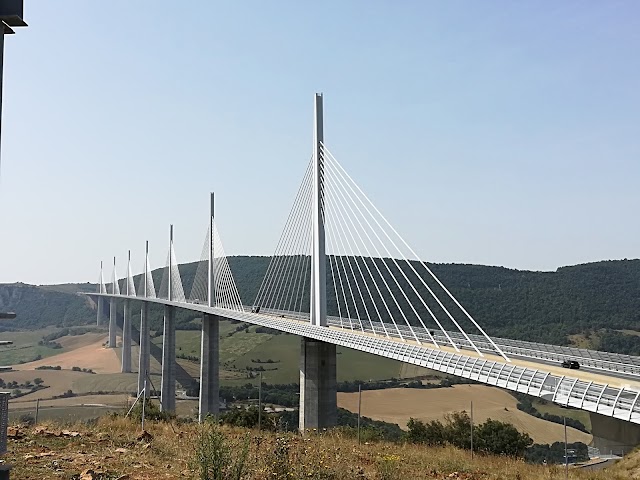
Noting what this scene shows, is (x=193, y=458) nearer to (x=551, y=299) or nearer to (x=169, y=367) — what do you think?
(x=169, y=367)

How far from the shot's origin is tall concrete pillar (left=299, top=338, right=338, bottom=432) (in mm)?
31703

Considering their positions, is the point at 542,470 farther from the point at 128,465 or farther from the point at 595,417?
the point at 128,465

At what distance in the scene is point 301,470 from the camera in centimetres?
912

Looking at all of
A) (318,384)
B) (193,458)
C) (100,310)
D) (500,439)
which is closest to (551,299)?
(500,439)

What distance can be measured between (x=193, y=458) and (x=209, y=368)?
45686mm

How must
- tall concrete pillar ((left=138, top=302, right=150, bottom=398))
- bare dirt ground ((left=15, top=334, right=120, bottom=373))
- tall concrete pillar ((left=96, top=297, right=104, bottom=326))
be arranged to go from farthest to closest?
tall concrete pillar ((left=96, top=297, right=104, bottom=326)), bare dirt ground ((left=15, top=334, right=120, bottom=373)), tall concrete pillar ((left=138, top=302, right=150, bottom=398))

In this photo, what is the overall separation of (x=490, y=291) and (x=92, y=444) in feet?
258

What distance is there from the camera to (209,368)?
179 feet

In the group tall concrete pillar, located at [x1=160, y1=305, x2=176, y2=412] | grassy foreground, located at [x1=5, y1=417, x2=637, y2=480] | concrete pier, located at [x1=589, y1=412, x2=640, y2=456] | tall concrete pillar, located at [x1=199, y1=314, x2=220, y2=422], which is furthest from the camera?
tall concrete pillar, located at [x1=160, y1=305, x2=176, y2=412]

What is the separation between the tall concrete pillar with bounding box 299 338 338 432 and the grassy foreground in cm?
1580

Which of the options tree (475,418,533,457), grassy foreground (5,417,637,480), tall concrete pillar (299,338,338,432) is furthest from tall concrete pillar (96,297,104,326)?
grassy foreground (5,417,637,480)

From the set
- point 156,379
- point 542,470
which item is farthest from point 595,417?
point 156,379

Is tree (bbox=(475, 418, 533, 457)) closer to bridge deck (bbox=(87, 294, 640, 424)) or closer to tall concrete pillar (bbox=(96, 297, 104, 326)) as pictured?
bridge deck (bbox=(87, 294, 640, 424))

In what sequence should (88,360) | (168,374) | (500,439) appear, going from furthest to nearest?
(88,360) → (168,374) → (500,439)
